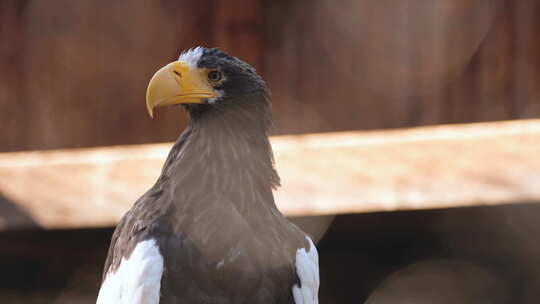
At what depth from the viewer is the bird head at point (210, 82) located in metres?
2.23

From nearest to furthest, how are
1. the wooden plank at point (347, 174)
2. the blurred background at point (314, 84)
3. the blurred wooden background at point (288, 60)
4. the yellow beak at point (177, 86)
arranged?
the yellow beak at point (177, 86)
the wooden plank at point (347, 174)
the blurred background at point (314, 84)
the blurred wooden background at point (288, 60)

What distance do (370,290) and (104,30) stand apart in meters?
1.12

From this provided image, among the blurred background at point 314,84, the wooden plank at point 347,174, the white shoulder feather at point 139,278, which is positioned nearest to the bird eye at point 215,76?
the white shoulder feather at point 139,278

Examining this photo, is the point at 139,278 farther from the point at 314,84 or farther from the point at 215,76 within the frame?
the point at 314,84

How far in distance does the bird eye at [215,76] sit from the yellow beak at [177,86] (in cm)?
1

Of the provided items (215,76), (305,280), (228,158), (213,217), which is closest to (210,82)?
(215,76)

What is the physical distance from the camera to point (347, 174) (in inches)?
109

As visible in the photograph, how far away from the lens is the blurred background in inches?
121

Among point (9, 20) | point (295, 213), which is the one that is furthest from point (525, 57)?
point (9, 20)

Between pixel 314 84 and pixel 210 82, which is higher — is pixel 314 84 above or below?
below

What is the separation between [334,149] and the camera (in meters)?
2.88

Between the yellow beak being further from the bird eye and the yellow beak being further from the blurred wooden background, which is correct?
the blurred wooden background

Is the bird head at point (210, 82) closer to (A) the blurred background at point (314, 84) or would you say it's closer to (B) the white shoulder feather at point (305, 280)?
(B) the white shoulder feather at point (305, 280)

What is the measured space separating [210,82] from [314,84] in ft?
3.54
